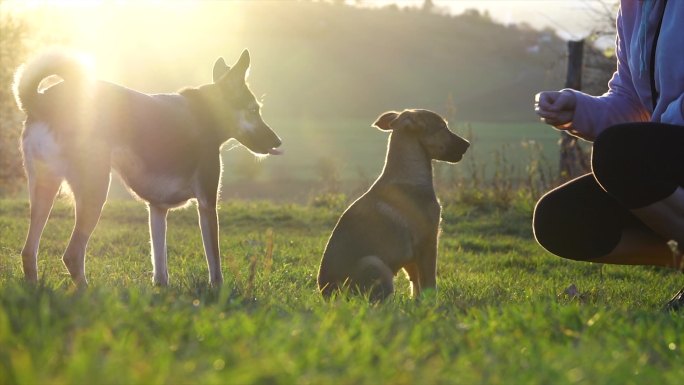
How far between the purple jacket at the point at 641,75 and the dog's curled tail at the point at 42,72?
3388 mm

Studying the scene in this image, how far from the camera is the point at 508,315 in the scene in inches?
162

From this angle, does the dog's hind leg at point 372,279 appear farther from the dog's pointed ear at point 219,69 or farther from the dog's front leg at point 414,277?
the dog's pointed ear at point 219,69

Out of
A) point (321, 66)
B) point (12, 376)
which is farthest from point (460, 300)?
point (321, 66)

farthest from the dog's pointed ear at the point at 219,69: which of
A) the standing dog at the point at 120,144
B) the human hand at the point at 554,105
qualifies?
the human hand at the point at 554,105

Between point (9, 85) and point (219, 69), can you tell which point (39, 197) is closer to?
point (219, 69)

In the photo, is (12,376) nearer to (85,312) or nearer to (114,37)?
(85,312)

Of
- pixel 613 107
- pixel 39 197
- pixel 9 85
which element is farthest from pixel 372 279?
pixel 9 85

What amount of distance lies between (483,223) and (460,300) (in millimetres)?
6820

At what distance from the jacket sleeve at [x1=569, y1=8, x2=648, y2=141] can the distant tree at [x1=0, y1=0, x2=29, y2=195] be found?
18033 mm

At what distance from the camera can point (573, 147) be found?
13.9 metres

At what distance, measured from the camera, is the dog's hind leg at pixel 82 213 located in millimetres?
6074

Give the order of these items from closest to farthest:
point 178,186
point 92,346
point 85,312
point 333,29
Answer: point 92,346 → point 85,312 → point 178,186 → point 333,29

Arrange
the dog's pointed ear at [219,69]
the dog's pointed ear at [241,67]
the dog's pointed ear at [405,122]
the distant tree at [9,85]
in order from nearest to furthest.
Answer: the dog's pointed ear at [405,122] < the dog's pointed ear at [241,67] < the dog's pointed ear at [219,69] < the distant tree at [9,85]

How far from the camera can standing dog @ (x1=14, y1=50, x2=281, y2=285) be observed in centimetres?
608
